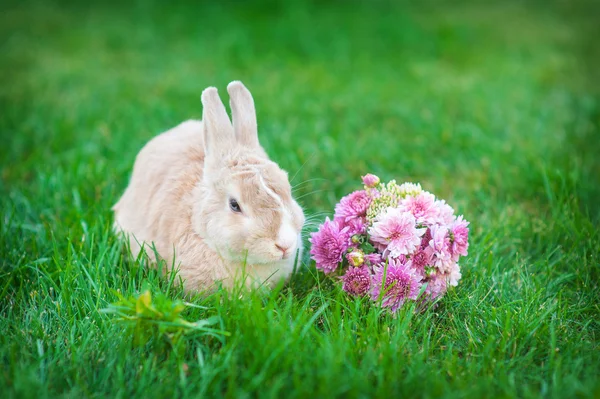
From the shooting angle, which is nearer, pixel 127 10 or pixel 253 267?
pixel 253 267

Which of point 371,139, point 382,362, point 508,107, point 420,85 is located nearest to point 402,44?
point 420,85

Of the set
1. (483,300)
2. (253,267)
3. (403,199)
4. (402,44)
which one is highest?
(402,44)

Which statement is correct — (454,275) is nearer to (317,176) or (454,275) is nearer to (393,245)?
(393,245)

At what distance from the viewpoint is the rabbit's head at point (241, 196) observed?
7.88 ft

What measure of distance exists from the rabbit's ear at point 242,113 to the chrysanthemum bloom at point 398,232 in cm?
70

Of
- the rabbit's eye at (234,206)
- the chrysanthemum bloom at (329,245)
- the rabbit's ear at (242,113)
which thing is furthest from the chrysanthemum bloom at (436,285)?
the rabbit's ear at (242,113)

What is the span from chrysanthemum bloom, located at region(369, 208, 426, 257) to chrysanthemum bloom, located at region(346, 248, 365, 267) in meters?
0.10

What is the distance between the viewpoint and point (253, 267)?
8.38 ft

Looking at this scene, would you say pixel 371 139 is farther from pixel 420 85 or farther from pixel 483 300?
pixel 483 300

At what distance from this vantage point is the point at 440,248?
2.49 m

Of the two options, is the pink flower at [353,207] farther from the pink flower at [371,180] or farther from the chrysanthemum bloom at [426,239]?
the chrysanthemum bloom at [426,239]

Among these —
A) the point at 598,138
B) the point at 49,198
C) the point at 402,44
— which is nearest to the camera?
the point at 49,198

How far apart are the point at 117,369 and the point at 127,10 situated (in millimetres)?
7326

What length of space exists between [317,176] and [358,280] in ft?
4.62
